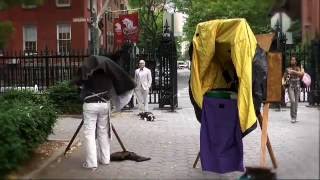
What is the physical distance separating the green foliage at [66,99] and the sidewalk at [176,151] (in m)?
1.52

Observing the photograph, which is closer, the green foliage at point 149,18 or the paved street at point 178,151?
the paved street at point 178,151

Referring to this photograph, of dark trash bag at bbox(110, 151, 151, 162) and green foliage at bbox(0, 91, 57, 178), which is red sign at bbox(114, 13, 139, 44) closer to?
green foliage at bbox(0, 91, 57, 178)

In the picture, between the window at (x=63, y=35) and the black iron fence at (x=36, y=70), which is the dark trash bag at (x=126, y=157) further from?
the window at (x=63, y=35)

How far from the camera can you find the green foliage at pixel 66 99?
1838cm

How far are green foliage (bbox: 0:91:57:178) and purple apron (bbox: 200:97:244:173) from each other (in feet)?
8.14

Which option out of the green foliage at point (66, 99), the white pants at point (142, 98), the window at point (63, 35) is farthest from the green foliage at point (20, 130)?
the window at point (63, 35)

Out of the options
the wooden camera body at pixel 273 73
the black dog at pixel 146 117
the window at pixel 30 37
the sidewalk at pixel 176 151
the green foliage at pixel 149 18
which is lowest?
the black dog at pixel 146 117

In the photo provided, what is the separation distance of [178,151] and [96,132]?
79.8 inches

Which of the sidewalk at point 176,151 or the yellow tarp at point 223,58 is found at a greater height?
the yellow tarp at point 223,58

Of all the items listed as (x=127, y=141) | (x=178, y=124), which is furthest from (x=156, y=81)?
(x=127, y=141)

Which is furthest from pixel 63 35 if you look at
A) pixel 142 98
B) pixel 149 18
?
pixel 142 98

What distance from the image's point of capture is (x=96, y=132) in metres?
9.70

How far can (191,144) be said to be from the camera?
1218cm

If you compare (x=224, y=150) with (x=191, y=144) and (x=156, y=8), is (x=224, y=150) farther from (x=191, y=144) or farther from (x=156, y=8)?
(x=156, y=8)
